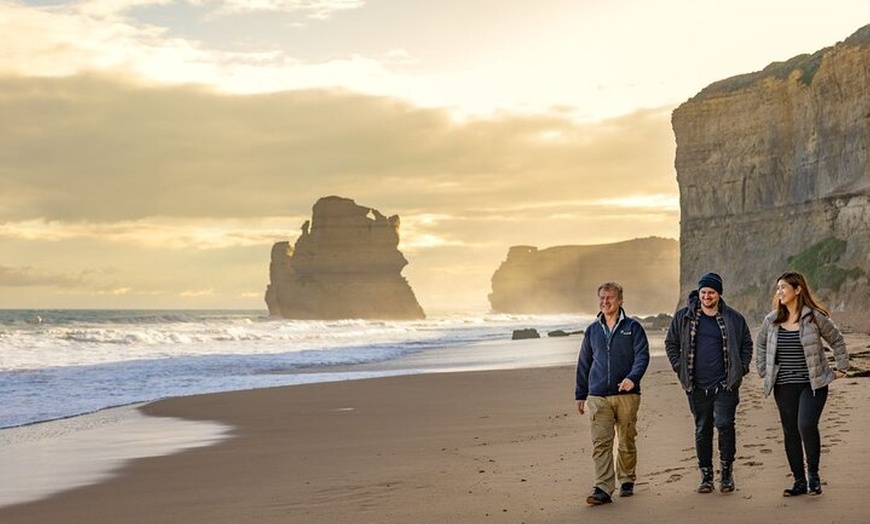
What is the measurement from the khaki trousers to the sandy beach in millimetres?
259

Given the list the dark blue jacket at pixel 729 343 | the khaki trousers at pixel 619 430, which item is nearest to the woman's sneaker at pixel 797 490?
the dark blue jacket at pixel 729 343

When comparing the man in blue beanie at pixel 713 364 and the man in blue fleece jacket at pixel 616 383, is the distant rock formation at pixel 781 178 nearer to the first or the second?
the man in blue beanie at pixel 713 364

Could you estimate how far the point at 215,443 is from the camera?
42.7 feet

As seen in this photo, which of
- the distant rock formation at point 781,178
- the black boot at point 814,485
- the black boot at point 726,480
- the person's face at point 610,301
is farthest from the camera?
the distant rock formation at point 781,178

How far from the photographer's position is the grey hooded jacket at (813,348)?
23.6ft

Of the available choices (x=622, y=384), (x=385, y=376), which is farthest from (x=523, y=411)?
(x=385, y=376)

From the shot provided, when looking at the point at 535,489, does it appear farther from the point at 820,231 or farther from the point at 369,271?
the point at 369,271

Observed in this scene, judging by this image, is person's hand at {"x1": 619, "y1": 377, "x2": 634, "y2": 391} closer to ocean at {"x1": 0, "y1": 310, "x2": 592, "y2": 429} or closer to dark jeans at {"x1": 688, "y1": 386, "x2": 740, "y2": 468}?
dark jeans at {"x1": 688, "y1": 386, "x2": 740, "y2": 468}

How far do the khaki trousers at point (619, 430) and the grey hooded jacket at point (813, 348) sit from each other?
40.0 inches

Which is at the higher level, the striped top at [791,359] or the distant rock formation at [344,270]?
the distant rock formation at [344,270]

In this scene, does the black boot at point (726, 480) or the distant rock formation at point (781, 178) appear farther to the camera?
the distant rock formation at point (781, 178)

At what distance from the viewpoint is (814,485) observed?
7.09 m

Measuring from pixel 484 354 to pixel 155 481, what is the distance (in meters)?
26.5

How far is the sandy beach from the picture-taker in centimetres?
735
